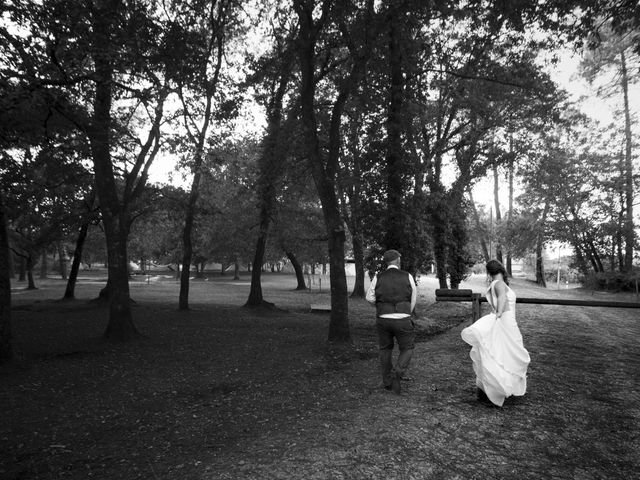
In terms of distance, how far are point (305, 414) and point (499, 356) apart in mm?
2815

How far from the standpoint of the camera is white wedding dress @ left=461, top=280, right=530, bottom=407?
225 inches

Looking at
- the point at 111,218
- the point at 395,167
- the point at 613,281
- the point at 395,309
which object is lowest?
the point at 613,281

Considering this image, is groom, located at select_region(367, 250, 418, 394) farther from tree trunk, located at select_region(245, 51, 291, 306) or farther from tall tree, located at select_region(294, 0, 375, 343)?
tree trunk, located at select_region(245, 51, 291, 306)

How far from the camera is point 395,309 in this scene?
6.29 m

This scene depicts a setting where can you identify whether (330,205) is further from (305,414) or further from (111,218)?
(305,414)

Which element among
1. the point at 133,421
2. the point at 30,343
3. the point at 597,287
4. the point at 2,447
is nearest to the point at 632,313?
the point at 597,287

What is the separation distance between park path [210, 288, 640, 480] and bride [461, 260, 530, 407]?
11.9 inches

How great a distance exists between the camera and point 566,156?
2880cm

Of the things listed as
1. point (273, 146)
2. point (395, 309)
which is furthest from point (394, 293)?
point (273, 146)

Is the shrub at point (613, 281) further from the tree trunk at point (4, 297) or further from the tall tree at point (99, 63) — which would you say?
the tree trunk at point (4, 297)

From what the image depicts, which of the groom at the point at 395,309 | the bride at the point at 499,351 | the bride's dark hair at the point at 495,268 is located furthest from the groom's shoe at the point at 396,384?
the bride's dark hair at the point at 495,268

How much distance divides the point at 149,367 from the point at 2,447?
421 cm

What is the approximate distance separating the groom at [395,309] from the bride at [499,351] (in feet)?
2.85

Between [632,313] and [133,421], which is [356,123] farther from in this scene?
[632,313]
